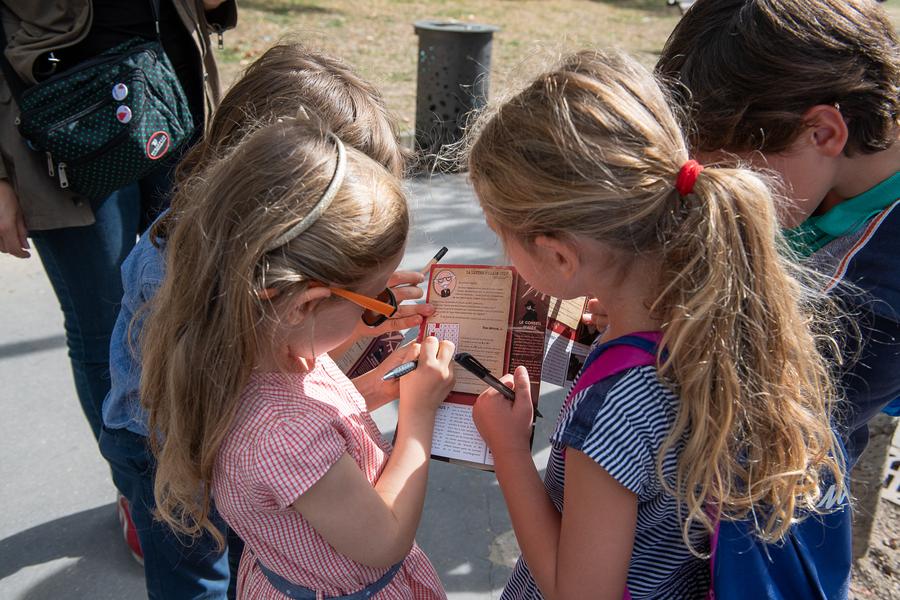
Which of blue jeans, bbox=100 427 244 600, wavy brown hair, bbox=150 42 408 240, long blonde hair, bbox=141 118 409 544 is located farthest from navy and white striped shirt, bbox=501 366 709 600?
blue jeans, bbox=100 427 244 600

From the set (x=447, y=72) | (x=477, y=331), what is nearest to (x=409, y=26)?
(x=447, y=72)

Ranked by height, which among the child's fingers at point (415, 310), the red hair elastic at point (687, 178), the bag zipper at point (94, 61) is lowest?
the child's fingers at point (415, 310)

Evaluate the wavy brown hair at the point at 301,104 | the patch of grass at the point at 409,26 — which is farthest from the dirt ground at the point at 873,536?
the patch of grass at the point at 409,26

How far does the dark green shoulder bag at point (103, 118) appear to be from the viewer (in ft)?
5.86

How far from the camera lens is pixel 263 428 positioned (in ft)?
3.83

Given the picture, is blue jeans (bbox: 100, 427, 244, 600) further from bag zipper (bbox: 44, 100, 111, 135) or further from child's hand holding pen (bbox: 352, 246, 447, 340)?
bag zipper (bbox: 44, 100, 111, 135)

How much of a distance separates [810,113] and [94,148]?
1578 millimetres

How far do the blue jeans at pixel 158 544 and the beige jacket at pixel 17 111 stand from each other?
0.58m

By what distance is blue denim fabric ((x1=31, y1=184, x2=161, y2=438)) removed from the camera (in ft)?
6.25

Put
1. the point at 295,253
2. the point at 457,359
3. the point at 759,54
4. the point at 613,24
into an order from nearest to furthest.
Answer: the point at 295,253 → the point at 759,54 → the point at 457,359 → the point at 613,24

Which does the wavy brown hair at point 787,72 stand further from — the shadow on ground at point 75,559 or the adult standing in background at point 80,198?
the shadow on ground at point 75,559

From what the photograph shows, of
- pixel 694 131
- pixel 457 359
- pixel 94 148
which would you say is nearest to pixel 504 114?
pixel 694 131

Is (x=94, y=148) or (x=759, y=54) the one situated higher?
(x=759, y=54)

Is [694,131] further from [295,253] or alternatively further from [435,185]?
[435,185]
